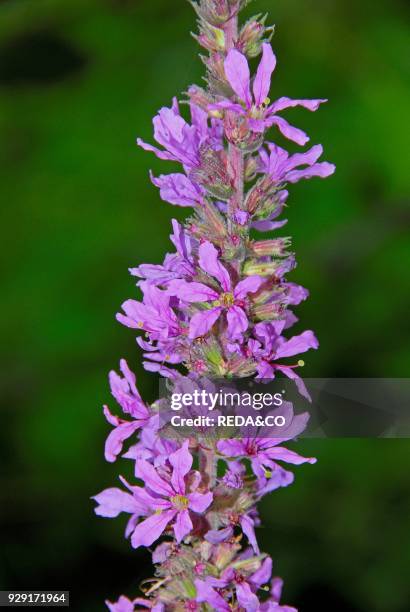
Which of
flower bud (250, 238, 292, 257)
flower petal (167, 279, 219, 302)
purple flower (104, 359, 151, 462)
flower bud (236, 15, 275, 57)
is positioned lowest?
purple flower (104, 359, 151, 462)

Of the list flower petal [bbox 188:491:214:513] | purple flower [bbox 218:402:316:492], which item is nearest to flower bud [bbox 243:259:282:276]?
purple flower [bbox 218:402:316:492]

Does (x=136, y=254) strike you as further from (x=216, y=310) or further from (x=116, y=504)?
(x=216, y=310)

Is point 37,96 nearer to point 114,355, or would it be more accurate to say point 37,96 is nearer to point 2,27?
point 2,27

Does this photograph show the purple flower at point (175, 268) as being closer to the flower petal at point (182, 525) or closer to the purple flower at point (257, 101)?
the purple flower at point (257, 101)

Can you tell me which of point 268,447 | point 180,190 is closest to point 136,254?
point 180,190

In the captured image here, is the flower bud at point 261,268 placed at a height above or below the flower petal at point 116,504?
above

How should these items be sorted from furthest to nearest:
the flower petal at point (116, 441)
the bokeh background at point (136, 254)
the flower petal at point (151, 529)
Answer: the bokeh background at point (136, 254) → the flower petal at point (116, 441) → the flower petal at point (151, 529)

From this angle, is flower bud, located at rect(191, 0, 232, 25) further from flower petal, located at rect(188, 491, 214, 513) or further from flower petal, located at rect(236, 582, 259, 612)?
flower petal, located at rect(236, 582, 259, 612)

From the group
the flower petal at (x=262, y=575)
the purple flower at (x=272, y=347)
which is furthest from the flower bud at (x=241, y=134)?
the flower petal at (x=262, y=575)
